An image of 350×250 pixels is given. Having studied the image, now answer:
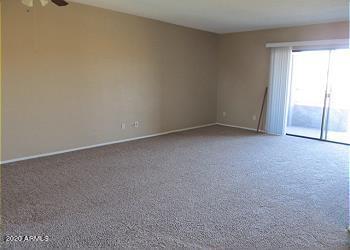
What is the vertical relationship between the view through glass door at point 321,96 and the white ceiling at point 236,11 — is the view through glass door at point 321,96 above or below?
below

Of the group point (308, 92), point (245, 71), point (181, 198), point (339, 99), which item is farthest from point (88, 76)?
point (339, 99)

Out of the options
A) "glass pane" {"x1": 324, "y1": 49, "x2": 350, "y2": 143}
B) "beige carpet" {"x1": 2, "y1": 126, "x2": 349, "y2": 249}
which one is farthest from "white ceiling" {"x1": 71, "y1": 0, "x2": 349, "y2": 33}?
"beige carpet" {"x1": 2, "y1": 126, "x2": 349, "y2": 249}

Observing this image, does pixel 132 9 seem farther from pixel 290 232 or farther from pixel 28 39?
pixel 290 232

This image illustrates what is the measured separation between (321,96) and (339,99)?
1.18 feet

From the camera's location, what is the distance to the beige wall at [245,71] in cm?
651

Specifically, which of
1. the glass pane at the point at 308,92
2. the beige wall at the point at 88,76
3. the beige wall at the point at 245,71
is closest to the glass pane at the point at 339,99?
the glass pane at the point at 308,92

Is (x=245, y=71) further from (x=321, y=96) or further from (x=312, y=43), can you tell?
(x=321, y=96)

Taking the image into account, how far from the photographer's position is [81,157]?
4.65 metres

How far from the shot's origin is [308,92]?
6629mm

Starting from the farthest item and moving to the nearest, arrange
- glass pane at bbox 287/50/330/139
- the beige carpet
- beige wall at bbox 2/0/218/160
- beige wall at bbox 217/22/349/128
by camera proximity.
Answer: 1. beige wall at bbox 217/22/349/128
2. glass pane at bbox 287/50/330/139
3. beige wall at bbox 2/0/218/160
4. the beige carpet

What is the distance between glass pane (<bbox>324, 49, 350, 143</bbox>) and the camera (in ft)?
19.0

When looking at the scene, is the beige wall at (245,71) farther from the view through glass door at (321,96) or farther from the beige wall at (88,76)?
the beige wall at (88,76)

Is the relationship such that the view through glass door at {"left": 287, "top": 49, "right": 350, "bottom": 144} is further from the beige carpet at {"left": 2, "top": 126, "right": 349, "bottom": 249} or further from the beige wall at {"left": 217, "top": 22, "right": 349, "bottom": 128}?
the beige carpet at {"left": 2, "top": 126, "right": 349, "bottom": 249}

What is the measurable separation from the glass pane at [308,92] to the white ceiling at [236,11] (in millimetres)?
855
